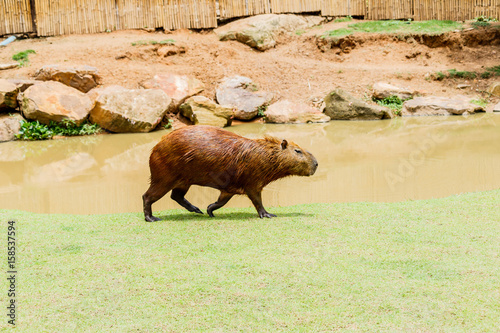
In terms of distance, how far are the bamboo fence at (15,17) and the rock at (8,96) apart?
20.5 ft

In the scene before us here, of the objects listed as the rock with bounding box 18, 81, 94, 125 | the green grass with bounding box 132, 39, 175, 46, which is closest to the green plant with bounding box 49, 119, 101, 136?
the rock with bounding box 18, 81, 94, 125

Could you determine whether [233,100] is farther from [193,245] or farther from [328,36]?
[193,245]

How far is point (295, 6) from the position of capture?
19594 mm

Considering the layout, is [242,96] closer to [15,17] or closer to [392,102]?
[392,102]

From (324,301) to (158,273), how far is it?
1300 millimetres

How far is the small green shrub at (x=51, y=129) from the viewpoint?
12415 mm

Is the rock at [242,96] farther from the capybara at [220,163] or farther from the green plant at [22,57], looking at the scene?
the capybara at [220,163]

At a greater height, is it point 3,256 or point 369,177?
point 3,256

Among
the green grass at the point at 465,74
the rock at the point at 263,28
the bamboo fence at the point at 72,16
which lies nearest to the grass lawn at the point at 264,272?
the green grass at the point at 465,74

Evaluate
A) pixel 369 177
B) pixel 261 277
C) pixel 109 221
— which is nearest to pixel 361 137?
pixel 369 177

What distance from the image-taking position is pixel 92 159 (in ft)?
33.0

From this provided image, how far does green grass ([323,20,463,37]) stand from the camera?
59.6 feet

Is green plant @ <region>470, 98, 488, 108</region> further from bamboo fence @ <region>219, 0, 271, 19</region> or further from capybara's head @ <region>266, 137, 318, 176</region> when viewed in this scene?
capybara's head @ <region>266, 137, 318, 176</region>

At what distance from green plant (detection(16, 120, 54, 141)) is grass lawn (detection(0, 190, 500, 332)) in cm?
720
